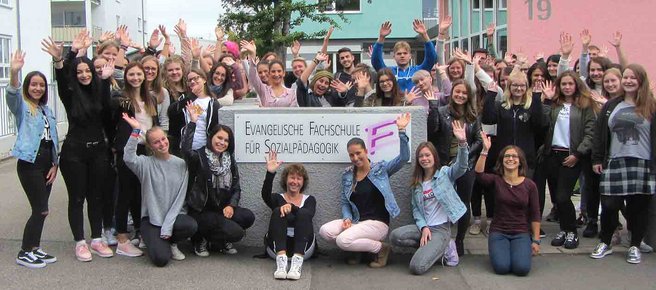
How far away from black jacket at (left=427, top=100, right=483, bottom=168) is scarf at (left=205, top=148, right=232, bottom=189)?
1805 mm

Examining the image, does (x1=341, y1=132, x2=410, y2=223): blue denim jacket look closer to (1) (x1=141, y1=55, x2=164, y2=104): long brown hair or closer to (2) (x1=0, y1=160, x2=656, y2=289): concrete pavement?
(2) (x1=0, y1=160, x2=656, y2=289): concrete pavement

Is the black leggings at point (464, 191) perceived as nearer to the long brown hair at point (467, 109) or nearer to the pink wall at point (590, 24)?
the long brown hair at point (467, 109)

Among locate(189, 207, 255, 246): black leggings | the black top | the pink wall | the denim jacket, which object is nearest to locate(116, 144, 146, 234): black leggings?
locate(189, 207, 255, 246): black leggings

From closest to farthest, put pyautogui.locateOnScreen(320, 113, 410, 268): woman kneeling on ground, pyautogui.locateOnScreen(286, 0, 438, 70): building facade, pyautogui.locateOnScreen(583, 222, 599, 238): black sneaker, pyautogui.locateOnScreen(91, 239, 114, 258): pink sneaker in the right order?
pyautogui.locateOnScreen(320, 113, 410, 268): woman kneeling on ground, pyautogui.locateOnScreen(91, 239, 114, 258): pink sneaker, pyautogui.locateOnScreen(583, 222, 599, 238): black sneaker, pyautogui.locateOnScreen(286, 0, 438, 70): building facade

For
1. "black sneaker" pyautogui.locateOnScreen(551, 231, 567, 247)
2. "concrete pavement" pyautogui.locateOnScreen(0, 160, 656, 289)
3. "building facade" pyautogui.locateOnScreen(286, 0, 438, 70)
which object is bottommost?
"concrete pavement" pyautogui.locateOnScreen(0, 160, 656, 289)

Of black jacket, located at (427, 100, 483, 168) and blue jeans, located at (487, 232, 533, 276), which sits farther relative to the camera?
black jacket, located at (427, 100, 483, 168)

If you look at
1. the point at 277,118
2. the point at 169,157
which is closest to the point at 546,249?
the point at 277,118

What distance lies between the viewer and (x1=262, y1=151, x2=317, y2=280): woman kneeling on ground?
5219mm

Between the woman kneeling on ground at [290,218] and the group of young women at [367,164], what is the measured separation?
1cm

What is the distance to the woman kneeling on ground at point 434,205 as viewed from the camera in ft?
17.2

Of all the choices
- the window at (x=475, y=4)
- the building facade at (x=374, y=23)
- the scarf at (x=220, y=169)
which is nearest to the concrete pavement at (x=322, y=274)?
the scarf at (x=220, y=169)

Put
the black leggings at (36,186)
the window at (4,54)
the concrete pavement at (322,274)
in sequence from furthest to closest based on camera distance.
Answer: the window at (4,54) → the black leggings at (36,186) → the concrete pavement at (322,274)

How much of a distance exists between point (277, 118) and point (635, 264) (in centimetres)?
327

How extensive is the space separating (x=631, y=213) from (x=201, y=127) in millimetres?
3809
